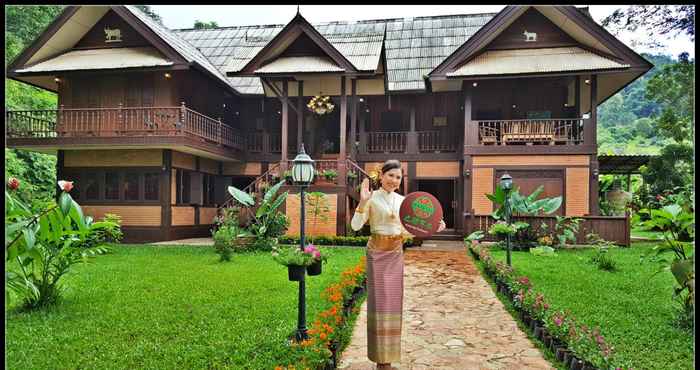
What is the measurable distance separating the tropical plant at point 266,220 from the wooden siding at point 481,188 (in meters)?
6.51

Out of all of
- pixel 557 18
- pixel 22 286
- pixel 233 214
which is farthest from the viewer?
pixel 557 18

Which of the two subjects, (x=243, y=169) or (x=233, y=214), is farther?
(x=243, y=169)

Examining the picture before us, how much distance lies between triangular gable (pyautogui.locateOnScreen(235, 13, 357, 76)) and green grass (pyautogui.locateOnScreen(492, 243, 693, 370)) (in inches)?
311

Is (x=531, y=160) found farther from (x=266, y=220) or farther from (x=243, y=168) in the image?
(x=243, y=168)

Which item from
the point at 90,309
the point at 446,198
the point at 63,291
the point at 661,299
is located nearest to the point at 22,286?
the point at 90,309

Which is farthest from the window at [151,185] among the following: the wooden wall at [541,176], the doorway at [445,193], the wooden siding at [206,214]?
the wooden wall at [541,176]

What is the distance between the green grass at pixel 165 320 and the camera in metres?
4.18

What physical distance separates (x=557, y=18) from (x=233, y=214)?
12016 mm

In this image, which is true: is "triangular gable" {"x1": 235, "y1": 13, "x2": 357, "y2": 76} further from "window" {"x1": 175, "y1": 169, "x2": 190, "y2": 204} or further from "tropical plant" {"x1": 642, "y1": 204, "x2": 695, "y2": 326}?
"tropical plant" {"x1": 642, "y1": 204, "x2": 695, "y2": 326}

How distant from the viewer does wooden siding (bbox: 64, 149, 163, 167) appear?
1509cm

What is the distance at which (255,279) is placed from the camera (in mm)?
7984

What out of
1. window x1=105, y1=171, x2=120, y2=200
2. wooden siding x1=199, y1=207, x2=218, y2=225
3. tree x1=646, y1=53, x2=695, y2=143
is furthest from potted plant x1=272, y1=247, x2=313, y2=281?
tree x1=646, y1=53, x2=695, y2=143

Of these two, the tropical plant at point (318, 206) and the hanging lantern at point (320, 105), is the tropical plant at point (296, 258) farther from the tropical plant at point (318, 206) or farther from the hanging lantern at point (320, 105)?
the hanging lantern at point (320, 105)

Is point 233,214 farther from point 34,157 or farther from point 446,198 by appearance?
point 34,157
